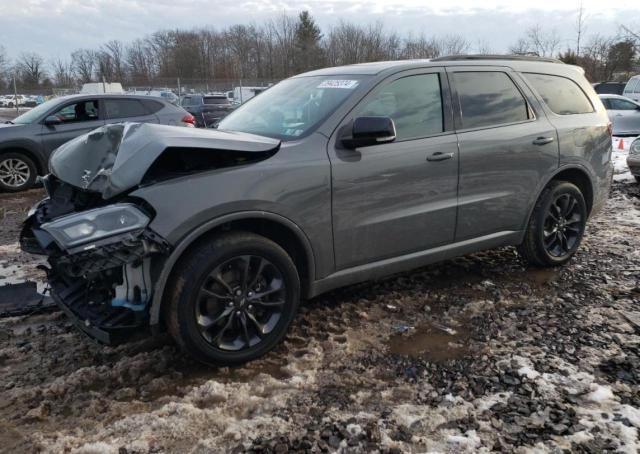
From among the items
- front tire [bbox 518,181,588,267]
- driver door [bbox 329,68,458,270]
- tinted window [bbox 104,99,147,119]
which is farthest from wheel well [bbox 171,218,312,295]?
tinted window [bbox 104,99,147,119]

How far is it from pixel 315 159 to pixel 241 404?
1518 mm

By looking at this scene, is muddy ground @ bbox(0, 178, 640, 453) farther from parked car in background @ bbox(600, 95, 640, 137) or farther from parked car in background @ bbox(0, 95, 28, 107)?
parked car in background @ bbox(0, 95, 28, 107)

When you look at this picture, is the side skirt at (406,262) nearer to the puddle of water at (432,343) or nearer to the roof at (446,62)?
the puddle of water at (432,343)

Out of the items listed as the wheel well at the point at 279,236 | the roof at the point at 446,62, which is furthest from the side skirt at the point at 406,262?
the roof at the point at 446,62

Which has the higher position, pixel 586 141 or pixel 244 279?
pixel 586 141

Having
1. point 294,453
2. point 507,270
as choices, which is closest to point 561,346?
point 507,270

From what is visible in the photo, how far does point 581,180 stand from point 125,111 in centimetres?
748

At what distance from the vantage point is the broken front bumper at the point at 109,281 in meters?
2.63

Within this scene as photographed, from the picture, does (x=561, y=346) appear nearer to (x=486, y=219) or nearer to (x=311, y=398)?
(x=486, y=219)

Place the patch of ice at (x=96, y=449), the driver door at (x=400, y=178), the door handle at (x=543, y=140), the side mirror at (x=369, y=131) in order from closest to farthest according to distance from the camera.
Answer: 1. the patch of ice at (x=96, y=449)
2. the side mirror at (x=369, y=131)
3. the driver door at (x=400, y=178)
4. the door handle at (x=543, y=140)

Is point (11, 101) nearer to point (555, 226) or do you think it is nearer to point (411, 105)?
point (411, 105)

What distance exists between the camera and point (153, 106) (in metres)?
9.54

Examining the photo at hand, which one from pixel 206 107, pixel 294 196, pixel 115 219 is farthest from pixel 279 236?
pixel 206 107

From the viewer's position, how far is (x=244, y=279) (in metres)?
3.05
